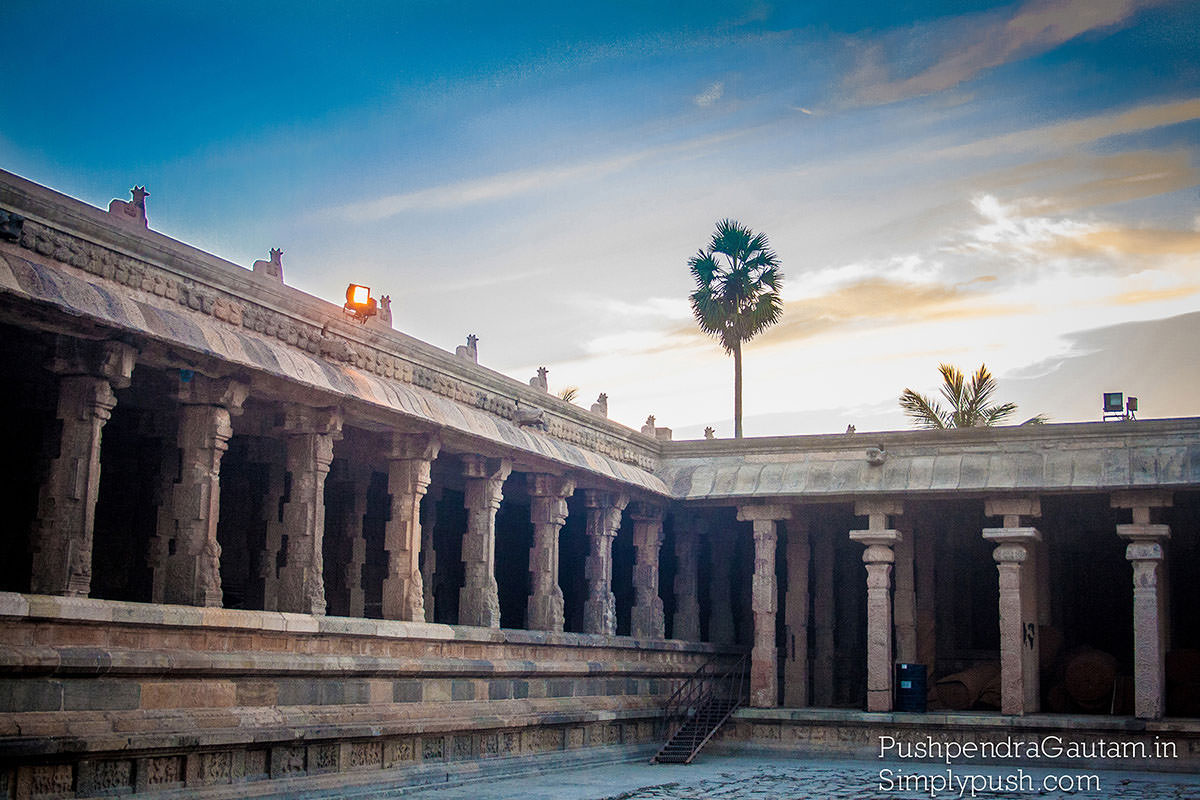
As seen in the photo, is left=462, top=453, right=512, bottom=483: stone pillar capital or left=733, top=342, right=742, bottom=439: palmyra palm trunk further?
left=733, top=342, right=742, bottom=439: palmyra palm trunk

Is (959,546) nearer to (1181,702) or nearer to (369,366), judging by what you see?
(1181,702)

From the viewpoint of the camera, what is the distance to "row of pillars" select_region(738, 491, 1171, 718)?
71.1ft

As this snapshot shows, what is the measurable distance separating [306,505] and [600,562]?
26.4 ft

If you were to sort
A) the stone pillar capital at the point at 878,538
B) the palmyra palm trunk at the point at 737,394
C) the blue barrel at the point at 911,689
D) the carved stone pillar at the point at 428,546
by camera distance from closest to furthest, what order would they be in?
1. the carved stone pillar at the point at 428,546
2. the blue barrel at the point at 911,689
3. the stone pillar capital at the point at 878,538
4. the palmyra palm trunk at the point at 737,394

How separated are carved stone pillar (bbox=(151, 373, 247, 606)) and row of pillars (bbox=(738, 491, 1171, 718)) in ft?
38.8

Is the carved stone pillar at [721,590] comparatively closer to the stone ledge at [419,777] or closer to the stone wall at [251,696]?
the stone ledge at [419,777]

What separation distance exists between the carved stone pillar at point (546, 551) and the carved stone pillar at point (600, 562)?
1.56m

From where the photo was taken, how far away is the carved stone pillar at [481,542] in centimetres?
1942

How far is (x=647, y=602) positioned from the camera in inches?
980

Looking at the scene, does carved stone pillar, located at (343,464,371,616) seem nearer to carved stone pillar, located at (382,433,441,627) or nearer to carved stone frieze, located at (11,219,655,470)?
carved stone frieze, located at (11,219,655,470)

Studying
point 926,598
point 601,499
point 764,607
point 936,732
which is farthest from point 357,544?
point 926,598

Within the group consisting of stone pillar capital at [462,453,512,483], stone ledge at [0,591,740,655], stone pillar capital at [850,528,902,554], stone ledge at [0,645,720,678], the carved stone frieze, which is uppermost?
the carved stone frieze

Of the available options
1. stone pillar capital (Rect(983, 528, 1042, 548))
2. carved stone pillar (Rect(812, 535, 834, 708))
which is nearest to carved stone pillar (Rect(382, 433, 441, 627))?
stone pillar capital (Rect(983, 528, 1042, 548))

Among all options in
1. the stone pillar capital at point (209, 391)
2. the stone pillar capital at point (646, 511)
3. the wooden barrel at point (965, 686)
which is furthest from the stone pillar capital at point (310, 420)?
the wooden barrel at point (965, 686)
